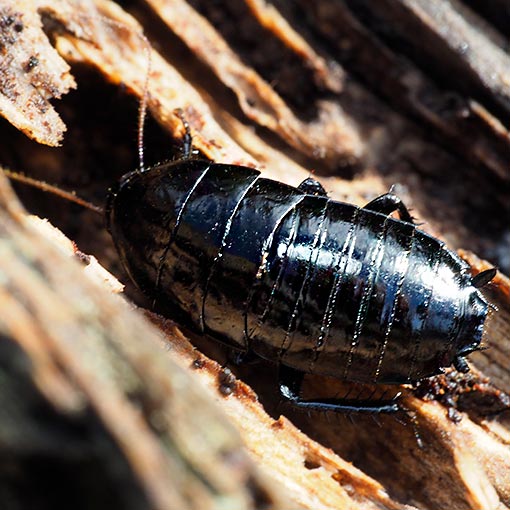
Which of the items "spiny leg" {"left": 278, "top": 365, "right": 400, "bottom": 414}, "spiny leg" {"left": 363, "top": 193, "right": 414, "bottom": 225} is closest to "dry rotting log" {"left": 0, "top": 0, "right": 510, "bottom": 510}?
"spiny leg" {"left": 278, "top": 365, "right": 400, "bottom": 414}

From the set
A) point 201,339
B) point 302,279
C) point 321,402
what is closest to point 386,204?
point 302,279

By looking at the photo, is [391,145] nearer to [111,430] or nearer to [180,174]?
[180,174]

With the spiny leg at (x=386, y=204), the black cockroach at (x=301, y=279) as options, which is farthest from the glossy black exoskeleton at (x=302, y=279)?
the spiny leg at (x=386, y=204)

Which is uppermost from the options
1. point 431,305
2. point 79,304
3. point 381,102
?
point 381,102

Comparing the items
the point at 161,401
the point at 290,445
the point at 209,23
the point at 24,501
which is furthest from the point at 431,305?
the point at 209,23

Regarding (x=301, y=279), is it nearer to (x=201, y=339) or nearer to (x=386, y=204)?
(x=201, y=339)

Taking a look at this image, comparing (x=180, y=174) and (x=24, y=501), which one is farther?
(x=180, y=174)

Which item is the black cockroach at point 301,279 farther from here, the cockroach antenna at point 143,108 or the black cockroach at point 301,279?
the cockroach antenna at point 143,108
